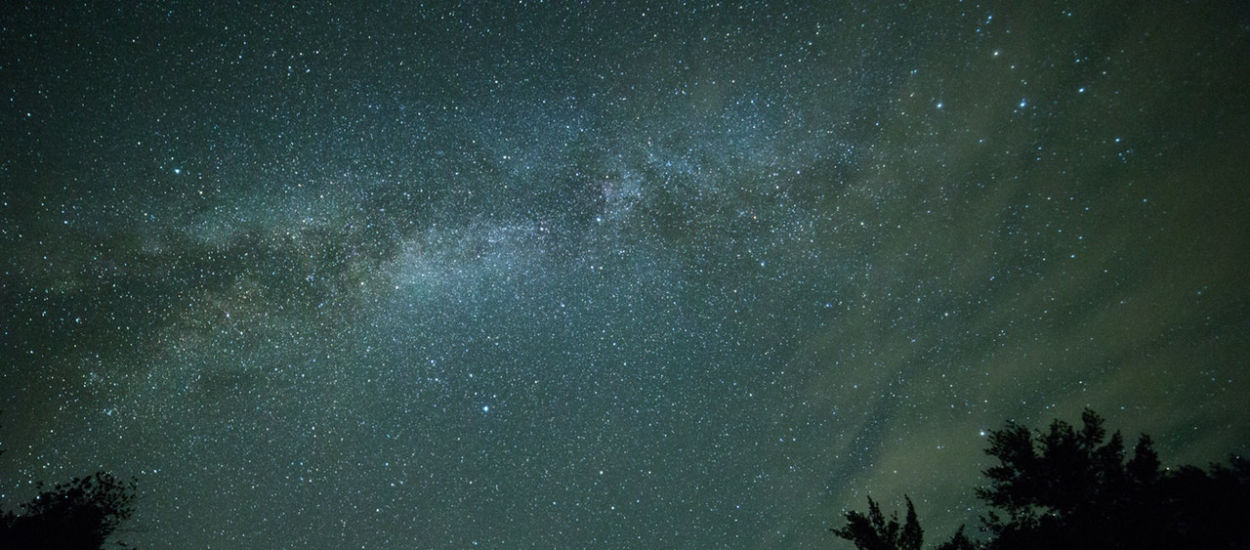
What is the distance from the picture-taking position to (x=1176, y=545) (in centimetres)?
967

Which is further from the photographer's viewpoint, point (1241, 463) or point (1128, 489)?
point (1241, 463)

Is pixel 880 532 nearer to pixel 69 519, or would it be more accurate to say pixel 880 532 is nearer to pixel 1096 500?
pixel 1096 500

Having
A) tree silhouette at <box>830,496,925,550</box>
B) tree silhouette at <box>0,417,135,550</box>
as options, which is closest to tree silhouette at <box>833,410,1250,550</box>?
tree silhouette at <box>830,496,925,550</box>

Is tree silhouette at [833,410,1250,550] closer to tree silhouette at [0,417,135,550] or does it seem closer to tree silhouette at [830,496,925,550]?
tree silhouette at [830,496,925,550]

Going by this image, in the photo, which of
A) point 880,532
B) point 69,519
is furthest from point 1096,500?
point 69,519

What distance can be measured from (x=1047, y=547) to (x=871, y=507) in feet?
10.4

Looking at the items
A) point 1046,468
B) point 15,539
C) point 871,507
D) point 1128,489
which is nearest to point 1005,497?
point 1046,468

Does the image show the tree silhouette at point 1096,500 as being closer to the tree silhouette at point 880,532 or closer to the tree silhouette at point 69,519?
the tree silhouette at point 880,532

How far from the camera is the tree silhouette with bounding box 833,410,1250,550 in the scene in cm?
1002

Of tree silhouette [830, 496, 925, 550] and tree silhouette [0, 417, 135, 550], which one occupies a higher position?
tree silhouette [0, 417, 135, 550]

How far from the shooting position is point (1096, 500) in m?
10.8

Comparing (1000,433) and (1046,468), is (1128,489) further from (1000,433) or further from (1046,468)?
(1000,433)

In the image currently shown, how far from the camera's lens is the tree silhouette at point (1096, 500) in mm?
10016

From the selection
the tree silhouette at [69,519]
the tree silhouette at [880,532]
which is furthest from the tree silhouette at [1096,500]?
the tree silhouette at [69,519]
